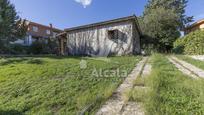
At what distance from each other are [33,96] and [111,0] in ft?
57.8

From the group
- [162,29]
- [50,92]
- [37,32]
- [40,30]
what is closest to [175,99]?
[50,92]

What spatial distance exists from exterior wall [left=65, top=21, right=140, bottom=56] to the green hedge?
4520mm

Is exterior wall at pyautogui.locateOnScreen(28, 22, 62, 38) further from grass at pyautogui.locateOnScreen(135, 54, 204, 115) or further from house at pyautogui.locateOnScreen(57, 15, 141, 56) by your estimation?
grass at pyautogui.locateOnScreen(135, 54, 204, 115)

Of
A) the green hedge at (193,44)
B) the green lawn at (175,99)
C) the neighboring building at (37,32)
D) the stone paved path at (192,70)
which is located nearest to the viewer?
the green lawn at (175,99)

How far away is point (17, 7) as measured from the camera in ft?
60.8

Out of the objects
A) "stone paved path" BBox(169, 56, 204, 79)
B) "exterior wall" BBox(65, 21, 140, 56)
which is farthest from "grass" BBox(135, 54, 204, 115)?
"exterior wall" BBox(65, 21, 140, 56)

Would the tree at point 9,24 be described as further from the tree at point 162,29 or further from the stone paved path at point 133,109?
the stone paved path at point 133,109

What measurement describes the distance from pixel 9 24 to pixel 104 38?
31.2 feet

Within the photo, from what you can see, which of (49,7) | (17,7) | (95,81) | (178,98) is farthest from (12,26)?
(178,98)

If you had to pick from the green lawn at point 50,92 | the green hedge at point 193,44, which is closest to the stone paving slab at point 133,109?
the green lawn at point 50,92

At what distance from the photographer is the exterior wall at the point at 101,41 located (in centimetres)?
1319

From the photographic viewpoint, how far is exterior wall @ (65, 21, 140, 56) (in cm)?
1319

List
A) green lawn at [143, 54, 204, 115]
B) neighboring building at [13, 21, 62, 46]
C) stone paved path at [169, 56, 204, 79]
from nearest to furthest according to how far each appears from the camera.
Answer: green lawn at [143, 54, 204, 115], stone paved path at [169, 56, 204, 79], neighboring building at [13, 21, 62, 46]

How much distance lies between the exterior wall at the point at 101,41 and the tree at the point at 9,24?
5571 mm
